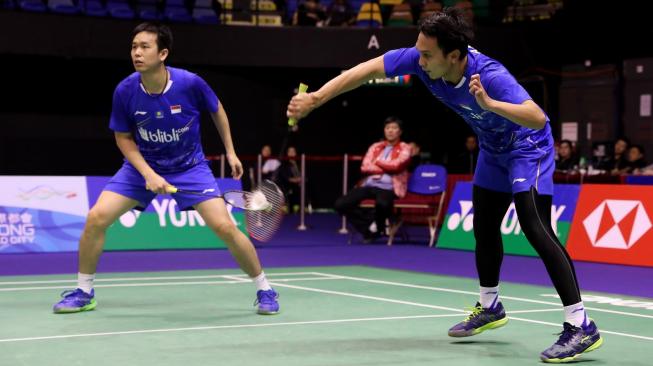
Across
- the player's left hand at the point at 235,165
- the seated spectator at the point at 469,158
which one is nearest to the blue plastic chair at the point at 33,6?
the seated spectator at the point at 469,158

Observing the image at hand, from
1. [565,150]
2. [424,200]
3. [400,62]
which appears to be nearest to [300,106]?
[400,62]

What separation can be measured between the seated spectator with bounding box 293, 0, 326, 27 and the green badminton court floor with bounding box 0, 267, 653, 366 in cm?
1209

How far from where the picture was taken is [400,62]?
517cm

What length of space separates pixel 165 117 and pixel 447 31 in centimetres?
235

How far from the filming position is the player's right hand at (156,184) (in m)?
6.41

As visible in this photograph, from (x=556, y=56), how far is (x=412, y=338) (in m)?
15.8

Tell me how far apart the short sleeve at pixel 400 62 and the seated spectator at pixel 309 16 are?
15536 mm

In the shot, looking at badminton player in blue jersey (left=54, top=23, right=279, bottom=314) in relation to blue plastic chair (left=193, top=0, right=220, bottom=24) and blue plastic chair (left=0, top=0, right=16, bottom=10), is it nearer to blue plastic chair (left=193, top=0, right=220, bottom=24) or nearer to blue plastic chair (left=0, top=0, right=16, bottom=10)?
blue plastic chair (left=0, top=0, right=16, bottom=10)

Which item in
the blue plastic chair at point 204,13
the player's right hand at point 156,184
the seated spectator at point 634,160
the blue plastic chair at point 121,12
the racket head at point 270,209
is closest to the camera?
the player's right hand at point 156,184

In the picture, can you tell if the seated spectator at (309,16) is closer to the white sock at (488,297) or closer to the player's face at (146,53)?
the player's face at (146,53)

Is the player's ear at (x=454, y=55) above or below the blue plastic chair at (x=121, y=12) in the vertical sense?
below

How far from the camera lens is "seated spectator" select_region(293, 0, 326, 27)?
2063 centimetres

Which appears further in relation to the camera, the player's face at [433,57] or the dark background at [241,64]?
the dark background at [241,64]

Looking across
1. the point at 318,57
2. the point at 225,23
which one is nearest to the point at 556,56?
the point at 318,57
